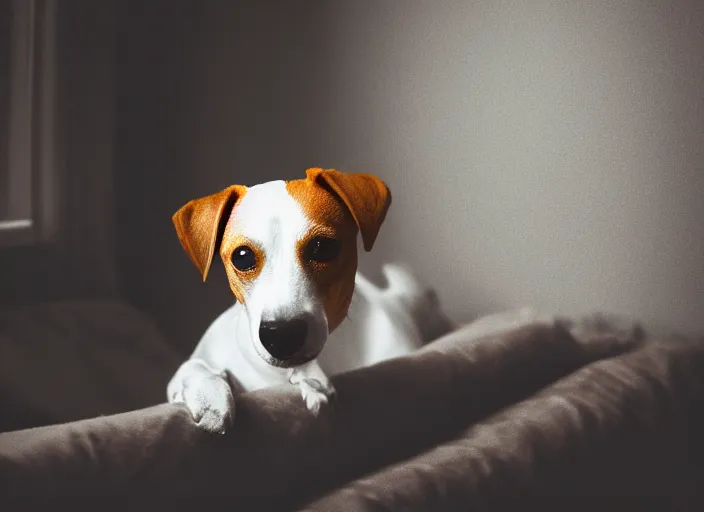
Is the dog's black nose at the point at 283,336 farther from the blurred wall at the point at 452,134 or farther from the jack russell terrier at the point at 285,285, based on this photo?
the blurred wall at the point at 452,134

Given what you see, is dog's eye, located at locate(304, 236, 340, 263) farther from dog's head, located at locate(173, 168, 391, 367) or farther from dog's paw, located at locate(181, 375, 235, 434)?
dog's paw, located at locate(181, 375, 235, 434)

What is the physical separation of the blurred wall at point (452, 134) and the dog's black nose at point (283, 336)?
0.12 metres

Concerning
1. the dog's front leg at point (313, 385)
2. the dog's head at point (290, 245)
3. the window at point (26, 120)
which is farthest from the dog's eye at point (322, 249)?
the window at point (26, 120)

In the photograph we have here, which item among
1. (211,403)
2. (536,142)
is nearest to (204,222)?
(211,403)

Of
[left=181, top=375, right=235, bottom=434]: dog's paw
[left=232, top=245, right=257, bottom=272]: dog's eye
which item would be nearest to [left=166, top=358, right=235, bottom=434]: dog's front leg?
[left=181, top=375, right=235, bottom=434]: dog's paw

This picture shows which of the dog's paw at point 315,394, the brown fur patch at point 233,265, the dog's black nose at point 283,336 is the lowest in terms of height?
the dog's paw at point 315,394

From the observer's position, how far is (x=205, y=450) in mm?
591

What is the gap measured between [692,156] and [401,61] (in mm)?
282

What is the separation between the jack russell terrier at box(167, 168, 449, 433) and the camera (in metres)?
0.58

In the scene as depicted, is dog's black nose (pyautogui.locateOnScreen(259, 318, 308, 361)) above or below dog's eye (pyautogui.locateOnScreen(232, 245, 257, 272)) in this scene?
below

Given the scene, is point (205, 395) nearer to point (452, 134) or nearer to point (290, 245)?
point (290, 245)

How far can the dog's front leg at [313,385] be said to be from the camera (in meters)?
0.64

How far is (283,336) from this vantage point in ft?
1.85

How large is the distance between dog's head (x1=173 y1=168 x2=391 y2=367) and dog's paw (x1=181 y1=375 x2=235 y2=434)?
0.21ft
